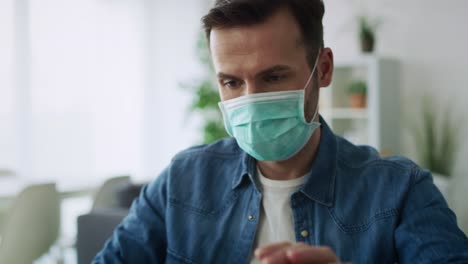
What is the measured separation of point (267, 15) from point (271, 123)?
0.89 feet

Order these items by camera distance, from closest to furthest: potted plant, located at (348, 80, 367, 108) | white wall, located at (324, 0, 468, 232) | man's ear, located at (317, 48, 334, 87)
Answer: man's ear, located at (317, 48, 334, 87) → white wall, located at (324, 0, 468, 232) → potted plant, located at (348, 80, 367, 108)

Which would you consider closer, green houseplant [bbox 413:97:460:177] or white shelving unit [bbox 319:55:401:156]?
green houseplant [bbox 413:97:460:177]

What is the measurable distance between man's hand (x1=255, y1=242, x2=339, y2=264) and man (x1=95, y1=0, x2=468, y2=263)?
0.26 m

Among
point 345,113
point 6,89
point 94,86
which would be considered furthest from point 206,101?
point 6,89

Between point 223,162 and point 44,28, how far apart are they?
9.95 feet

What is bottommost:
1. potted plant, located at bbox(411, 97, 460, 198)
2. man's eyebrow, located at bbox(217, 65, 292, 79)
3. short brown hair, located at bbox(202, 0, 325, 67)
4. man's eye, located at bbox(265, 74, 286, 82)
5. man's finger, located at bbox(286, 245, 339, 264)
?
potted plant, located at bbox(411, 97, 460, 198)

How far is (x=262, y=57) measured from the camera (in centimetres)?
Answer: 121

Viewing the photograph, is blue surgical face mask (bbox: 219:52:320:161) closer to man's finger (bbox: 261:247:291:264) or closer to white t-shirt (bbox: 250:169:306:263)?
white t-shirt (bbox: 250:169:306:263)

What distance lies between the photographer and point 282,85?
126cm

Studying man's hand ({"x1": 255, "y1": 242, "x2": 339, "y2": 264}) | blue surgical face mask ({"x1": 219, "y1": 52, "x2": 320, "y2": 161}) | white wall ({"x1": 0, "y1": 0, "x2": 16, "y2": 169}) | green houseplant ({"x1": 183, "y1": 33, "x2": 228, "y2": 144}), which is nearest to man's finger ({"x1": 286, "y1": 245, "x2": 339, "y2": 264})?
man's hand ({"x1": 255, "y1": 242, "x2": 339, "y2": 264})

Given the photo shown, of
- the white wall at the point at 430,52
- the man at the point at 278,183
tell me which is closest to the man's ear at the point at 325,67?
the man at the point at 278,183

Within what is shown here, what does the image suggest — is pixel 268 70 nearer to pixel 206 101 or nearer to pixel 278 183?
pixel 278 183

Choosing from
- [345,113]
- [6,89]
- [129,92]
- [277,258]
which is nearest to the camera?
[277,258]

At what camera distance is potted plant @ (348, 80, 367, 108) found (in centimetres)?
400
